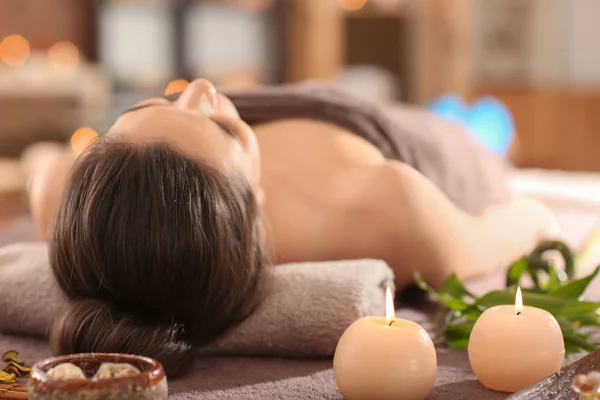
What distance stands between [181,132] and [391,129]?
1.93 ft

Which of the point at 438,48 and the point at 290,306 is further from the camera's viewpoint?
the point at 438,48

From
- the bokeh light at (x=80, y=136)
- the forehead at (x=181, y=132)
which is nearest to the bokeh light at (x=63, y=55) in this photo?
the bokeh light at (x=80, y=136)

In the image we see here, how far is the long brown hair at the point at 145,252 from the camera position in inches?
37.8

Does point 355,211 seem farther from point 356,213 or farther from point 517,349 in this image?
point 517,349

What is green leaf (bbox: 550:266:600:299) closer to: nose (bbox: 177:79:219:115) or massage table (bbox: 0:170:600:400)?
massage table (bbox: 0:170:600:400)

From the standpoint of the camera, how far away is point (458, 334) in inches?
44.9

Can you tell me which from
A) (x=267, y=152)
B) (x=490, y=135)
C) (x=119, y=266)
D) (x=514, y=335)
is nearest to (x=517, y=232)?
(x=267, y=152)

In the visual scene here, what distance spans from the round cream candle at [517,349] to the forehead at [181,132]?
14.9 inches

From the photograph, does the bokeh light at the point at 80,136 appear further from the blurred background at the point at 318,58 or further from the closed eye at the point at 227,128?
the closed eye at the point at 227,128

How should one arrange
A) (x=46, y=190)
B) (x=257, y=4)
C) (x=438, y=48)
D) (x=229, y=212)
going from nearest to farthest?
(x=229, y=212)
(x=46, y=190)
(x=257, y=4)
(x=438, y=48)

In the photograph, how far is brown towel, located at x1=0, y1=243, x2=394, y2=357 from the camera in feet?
3.58

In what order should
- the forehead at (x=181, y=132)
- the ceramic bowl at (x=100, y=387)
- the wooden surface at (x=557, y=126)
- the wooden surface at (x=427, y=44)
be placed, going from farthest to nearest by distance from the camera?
the wooden surface at (x=557, y=126), the wooden surface at (x=427, y=44), the forehead at (x=181, y=132), the ceramic bowl at (x=100, y=387)

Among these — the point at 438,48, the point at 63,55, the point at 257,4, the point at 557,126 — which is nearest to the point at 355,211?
the point at 63,55

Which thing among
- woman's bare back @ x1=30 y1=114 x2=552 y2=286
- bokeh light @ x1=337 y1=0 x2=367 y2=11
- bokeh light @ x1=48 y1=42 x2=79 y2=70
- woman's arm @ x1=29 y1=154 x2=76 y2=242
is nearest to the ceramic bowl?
woman's bare back @ x1=30 y1=114 x2=552 y2=286
